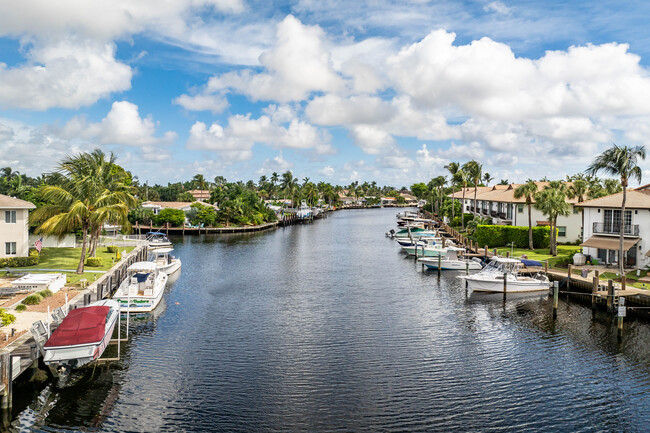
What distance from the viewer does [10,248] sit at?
43.7 meters

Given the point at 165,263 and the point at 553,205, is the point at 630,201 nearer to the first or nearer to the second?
the point at 553,205

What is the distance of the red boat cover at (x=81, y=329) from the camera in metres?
22.4

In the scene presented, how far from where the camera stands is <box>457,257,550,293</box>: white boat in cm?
4278

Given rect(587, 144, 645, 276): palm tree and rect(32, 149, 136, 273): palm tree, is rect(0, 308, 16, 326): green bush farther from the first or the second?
rect(587, 144, 645, 276): palm tree

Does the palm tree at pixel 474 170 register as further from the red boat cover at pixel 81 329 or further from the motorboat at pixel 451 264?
the red boat cover at pixel 81 329

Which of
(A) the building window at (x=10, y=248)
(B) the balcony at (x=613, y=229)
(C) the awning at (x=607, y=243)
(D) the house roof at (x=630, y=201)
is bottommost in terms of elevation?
(A) the building window at (x=10, y=248)

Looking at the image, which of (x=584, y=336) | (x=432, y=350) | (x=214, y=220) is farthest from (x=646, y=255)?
(x=214, y=220)

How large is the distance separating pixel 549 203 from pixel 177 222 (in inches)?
2925

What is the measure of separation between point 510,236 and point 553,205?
39.6 feet

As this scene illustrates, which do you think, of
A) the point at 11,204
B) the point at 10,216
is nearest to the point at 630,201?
the point at 11,204

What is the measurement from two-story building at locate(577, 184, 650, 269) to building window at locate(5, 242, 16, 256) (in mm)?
56294

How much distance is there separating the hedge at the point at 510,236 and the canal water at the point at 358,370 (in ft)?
73.0

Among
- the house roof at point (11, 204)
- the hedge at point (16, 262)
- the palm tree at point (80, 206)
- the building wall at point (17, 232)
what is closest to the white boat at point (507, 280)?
the palm tree at point (80, 206)

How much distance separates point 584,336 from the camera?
3083 cm
